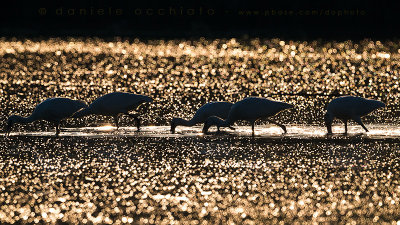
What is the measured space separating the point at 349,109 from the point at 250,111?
1.64 m

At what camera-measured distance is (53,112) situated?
17.5 metres

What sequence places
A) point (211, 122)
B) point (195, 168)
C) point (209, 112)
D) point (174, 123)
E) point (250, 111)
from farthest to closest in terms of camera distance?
point (209, 112) < point (174, 123) < point (211, 122) < point (250, 111) < point (195, 168)

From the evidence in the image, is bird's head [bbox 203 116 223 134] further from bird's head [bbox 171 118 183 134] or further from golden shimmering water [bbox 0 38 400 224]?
bird's head [bbox 171 118 183 134]

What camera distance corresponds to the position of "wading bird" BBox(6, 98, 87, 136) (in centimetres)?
1750

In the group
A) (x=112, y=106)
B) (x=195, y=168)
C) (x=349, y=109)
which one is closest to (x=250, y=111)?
(x=349, y=109)

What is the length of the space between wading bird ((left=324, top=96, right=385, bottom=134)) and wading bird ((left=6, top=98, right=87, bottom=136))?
14.2 feet

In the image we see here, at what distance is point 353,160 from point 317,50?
41594mm

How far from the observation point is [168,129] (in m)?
18.2

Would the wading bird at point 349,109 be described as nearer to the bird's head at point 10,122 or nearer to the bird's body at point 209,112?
the bird's body at point 209,112

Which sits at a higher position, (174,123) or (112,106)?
(112,106)

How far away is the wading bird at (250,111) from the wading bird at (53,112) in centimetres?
232

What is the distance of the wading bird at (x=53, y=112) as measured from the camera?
689 inches

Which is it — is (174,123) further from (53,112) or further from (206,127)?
(53,112)

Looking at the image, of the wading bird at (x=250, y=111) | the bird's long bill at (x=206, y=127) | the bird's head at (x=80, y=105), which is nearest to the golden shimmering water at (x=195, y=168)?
the bird's long bill at (x=206, y=127)
